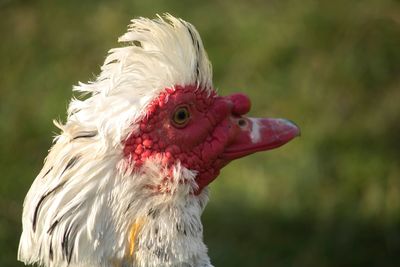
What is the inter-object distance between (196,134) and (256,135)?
30 centimetres

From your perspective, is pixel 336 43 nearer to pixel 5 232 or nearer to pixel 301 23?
pixel 301 23

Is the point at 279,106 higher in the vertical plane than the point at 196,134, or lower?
lower

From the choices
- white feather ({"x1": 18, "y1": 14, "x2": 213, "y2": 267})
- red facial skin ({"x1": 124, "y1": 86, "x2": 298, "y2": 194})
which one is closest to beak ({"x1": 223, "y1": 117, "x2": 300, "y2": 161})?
red facial skin ({"x1": 124, "y1": 86, "x2": 298, "y2": 194})

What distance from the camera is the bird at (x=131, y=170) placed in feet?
10.6

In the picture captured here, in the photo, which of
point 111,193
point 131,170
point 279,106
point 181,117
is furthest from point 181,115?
point 279,106

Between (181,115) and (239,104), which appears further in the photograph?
(239,104)

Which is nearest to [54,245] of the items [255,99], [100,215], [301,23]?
[100,215]

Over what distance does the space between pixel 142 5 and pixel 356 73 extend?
1842 mm

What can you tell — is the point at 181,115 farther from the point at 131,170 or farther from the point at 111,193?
the point at 111,193

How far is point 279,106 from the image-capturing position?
694 centimetres

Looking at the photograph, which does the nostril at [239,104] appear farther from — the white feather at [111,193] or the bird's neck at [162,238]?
the bird's neck at [162,238]

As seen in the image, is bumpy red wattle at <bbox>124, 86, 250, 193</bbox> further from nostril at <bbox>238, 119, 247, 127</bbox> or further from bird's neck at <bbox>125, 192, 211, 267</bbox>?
bird's neck at <bbox>125, 192, 211, 267</bbox>

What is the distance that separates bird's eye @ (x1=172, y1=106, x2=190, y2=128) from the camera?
337cm

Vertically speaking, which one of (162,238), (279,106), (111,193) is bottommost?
(279,106)
